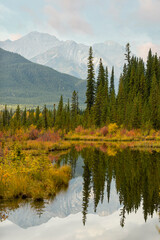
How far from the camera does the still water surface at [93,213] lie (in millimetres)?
10242

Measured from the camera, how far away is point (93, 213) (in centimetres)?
1253

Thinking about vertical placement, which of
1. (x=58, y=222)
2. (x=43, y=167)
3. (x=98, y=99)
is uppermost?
(x=98, y=99)

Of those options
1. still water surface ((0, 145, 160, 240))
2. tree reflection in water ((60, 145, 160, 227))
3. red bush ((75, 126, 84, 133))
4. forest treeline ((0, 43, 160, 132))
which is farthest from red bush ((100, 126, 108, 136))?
still water surface ((0, 145, 160, 240))

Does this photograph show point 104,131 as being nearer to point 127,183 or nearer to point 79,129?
point 79,129

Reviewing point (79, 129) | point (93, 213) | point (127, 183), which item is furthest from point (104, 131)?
point (93, 213)

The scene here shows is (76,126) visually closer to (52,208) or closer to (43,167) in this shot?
(43,167)

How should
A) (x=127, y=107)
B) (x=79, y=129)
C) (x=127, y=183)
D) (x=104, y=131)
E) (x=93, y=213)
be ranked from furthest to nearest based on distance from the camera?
(x=127, y=107), (x=79, y=129), (x=104, y=131), (x=127, y=183), (x=93, y=213)

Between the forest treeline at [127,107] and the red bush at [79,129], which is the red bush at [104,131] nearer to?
the forest treeline at [127,107]

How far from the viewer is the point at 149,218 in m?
11.9

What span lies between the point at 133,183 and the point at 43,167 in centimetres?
586

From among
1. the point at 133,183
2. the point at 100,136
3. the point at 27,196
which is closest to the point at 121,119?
the point at 100,136

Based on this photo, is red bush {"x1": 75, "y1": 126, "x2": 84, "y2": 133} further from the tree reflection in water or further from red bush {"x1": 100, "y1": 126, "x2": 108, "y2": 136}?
the tree reflection in water

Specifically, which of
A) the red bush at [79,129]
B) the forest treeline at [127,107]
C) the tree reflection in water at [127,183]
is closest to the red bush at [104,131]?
the forest treeline at [127,107]

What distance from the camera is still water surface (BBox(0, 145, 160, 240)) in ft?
33.6
